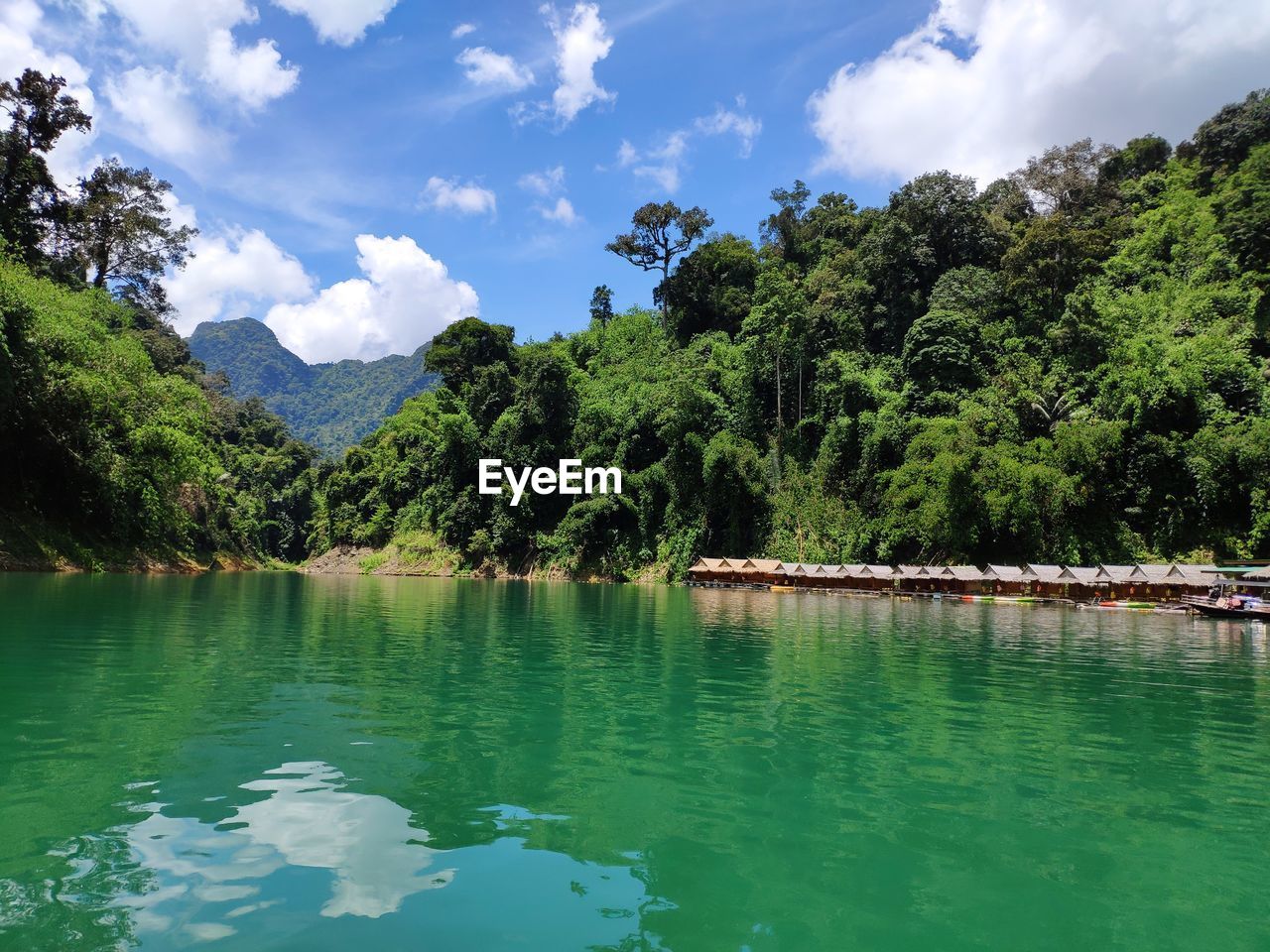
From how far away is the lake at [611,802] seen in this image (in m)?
4.58

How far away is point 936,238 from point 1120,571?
93.7 feet

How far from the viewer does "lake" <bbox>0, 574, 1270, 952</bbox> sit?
4578 millimetres

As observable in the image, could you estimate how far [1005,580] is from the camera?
3666cm

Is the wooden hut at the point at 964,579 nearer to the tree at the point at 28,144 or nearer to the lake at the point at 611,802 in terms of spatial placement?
the lake at the point at 611,802

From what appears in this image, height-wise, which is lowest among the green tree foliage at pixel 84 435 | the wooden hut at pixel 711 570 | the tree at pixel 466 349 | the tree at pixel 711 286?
the wooden hut at pixel 711 570

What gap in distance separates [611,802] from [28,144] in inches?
2055

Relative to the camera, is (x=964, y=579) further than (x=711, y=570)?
No

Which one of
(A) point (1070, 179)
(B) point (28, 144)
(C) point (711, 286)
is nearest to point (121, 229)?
(B) point (28, 144)

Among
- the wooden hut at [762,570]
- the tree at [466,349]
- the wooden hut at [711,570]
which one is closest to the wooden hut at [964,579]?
the wooden hut at [762,570]

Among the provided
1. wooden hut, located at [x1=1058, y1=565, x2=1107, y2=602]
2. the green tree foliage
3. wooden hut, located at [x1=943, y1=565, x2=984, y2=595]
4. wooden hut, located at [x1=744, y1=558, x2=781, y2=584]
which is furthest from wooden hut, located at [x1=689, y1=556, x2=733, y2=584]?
the green tree foliage

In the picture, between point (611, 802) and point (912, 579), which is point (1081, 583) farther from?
point (611, 802)

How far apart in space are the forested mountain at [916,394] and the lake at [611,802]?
26748mm

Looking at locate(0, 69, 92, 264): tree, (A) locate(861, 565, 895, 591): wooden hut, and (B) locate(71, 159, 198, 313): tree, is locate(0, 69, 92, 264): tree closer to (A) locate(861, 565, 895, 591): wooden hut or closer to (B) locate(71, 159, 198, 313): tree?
(B) locate(71, 159, 198, 313): tree

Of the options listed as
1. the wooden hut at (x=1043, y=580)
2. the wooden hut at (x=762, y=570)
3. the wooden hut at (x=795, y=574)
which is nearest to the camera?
the wooden hut at (x=1043, y=580)
